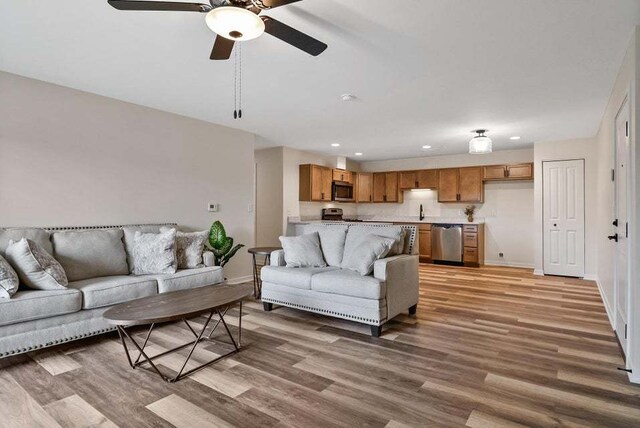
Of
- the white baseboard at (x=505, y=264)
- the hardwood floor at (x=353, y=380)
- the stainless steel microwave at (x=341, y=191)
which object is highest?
the stainless steel microwave at (x=341, y=191)

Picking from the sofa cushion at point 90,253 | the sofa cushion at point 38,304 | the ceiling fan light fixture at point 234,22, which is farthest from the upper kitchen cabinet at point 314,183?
the ceiling fan light fixture at point 234,22

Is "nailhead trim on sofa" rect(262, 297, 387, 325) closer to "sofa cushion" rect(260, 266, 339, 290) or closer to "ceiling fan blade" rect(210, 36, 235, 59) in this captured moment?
"sofa cushion" rect(260, 266, 339, 290)

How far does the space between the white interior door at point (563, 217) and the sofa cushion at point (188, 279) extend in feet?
17.8

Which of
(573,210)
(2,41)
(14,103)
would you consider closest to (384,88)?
(2,41)

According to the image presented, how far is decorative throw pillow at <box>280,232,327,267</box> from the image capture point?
3.84 meters

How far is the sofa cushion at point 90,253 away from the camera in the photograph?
10.5 feet

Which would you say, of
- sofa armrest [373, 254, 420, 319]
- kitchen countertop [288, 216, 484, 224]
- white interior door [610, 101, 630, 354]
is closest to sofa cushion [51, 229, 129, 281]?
sofa armrest [373, 254, 420, 319]

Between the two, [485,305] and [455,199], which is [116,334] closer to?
[485,305]

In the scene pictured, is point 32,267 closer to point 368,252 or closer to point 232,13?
point 232,13

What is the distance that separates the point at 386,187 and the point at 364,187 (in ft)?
1.69

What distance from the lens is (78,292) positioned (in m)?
2.82

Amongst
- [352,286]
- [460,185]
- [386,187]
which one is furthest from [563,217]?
[352,286]

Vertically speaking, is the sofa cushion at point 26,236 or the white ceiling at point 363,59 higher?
the white ceiling at point 363,59

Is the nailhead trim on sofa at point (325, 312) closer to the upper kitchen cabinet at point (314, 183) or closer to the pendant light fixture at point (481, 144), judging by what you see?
the pendant light fixture at point (481, 144)
